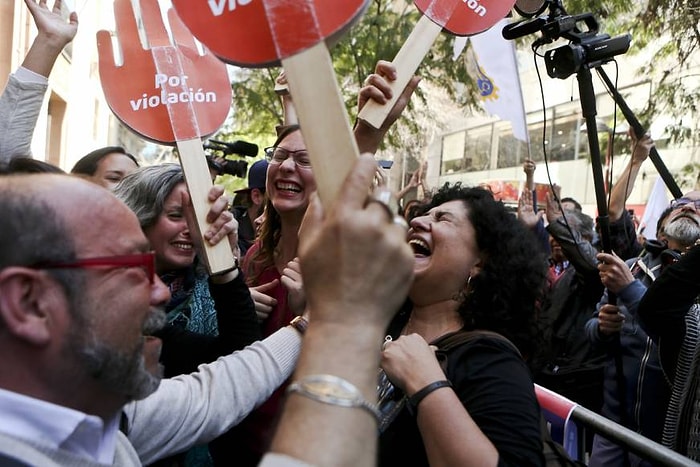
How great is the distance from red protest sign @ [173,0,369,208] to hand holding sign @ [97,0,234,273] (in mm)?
785

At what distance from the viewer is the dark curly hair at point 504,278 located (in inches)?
84.1

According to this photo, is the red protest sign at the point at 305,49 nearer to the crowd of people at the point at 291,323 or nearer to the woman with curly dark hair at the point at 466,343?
the crowd of people at the point at 291,323

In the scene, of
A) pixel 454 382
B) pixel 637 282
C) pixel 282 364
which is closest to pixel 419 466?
pixel 454 382

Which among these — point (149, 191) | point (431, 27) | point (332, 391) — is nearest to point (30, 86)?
point (149, 191)

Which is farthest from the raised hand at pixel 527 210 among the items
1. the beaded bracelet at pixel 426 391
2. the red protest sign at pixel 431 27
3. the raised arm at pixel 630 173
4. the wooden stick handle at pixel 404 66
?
the beaded bracelet at pixel 426 391

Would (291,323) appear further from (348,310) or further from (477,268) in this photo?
(348,310)

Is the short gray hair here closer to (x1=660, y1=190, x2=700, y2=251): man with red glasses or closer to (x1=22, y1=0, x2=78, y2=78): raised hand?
(x1=22, y1=0, x2=78, y2=78): raised hand

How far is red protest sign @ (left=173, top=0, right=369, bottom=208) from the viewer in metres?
0.96

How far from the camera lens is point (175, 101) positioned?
1.99 meters

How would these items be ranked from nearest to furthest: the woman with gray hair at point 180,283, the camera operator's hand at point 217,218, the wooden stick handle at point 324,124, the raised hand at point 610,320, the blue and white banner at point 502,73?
the wooden stick handle at point 324,124
the camera operator's hand at point 217,218
the woman with gray hair at point 180,283
the raised hand at point 610,320
the blue and white banner at point 502,73

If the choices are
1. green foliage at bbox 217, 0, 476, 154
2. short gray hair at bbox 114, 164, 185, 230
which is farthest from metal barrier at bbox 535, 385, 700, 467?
green foliage at bbox 217, 0, 476, 154

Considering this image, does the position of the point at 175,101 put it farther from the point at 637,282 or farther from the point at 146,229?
the point at 637,282

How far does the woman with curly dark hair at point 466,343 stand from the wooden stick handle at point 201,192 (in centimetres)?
55

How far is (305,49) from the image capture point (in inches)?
39.7
